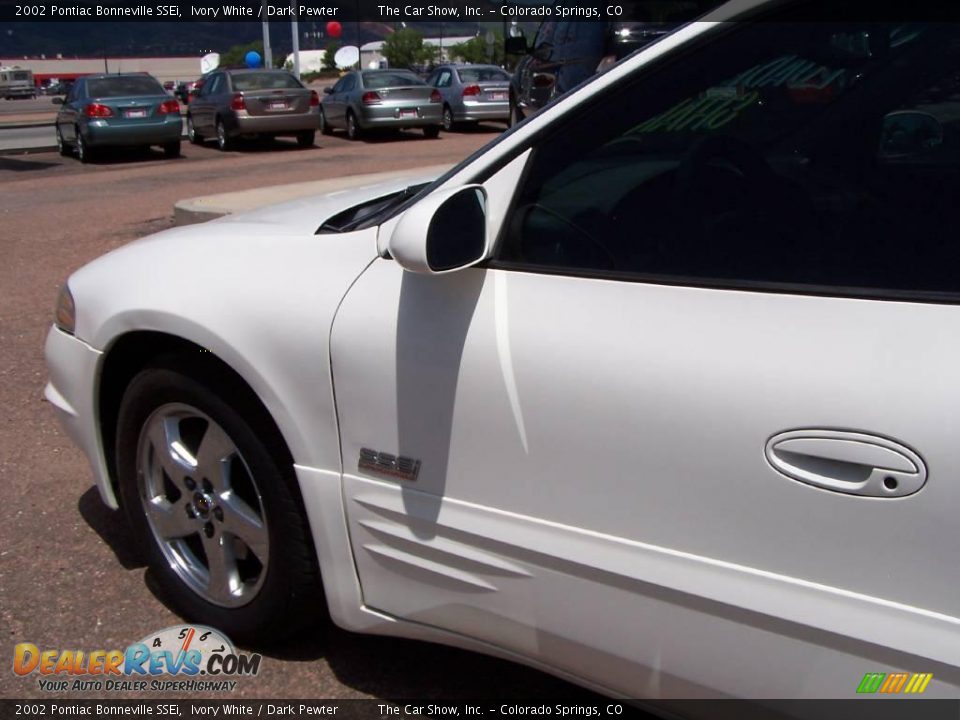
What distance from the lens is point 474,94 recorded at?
2208cm

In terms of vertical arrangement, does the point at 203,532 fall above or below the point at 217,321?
below

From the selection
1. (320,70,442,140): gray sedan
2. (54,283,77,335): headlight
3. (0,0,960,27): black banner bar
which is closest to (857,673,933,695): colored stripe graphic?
(0,0,960,27): black banner bar

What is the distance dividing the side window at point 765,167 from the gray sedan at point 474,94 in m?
20.3

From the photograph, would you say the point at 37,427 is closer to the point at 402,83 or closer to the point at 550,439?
the point at 550,439

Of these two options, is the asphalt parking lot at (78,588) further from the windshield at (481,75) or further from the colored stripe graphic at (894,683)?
the windshield at (481,75)

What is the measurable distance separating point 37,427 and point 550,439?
3.38 meters

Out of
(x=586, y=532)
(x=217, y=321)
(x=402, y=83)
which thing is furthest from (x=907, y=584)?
(x=402, y=83)

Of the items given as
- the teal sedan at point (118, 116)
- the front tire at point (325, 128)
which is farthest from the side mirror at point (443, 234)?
the front tire at point (325, 128)

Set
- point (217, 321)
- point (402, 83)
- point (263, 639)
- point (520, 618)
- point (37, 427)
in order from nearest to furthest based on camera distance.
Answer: point (520, 618)
point (217, 321)
point (263, 639)
point (37, 427)
point (402, 83)

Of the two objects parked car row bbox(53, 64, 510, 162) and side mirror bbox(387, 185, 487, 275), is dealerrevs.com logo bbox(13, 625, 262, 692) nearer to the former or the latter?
side mirror bbox(387, 185, 487, 275)

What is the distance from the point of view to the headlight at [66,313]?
3135 mm

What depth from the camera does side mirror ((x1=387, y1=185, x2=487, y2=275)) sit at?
218 centimetres

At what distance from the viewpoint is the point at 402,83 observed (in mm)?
21750

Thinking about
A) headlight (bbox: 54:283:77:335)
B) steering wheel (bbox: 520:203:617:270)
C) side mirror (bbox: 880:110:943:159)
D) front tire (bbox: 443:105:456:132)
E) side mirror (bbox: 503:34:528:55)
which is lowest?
front tire (bbox: 443:105:456:132)
